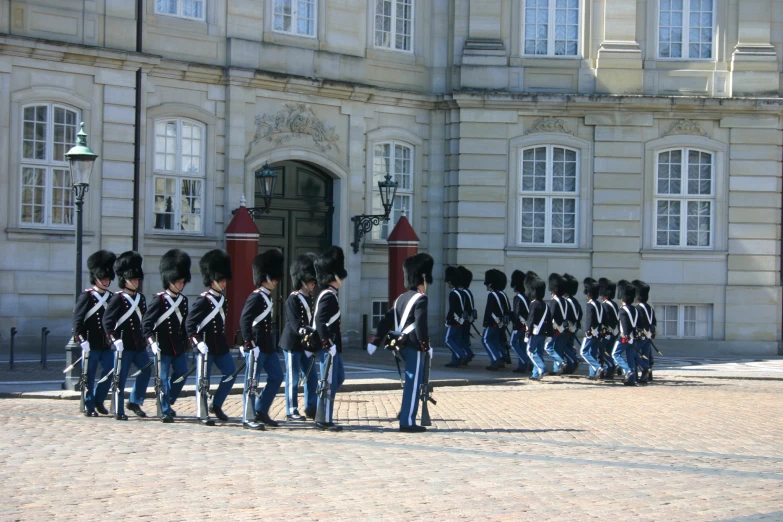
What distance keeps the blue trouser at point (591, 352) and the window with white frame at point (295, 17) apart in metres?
7.98

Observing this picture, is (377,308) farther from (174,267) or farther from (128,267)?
(174,267)

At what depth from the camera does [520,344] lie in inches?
745

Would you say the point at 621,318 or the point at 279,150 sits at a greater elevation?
the point at 279,150

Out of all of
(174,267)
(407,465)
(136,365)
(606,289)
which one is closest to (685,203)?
(606,289)

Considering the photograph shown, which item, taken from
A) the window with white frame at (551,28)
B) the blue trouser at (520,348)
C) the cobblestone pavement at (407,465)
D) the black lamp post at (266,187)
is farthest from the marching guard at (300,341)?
the window with white frame at (551,28)

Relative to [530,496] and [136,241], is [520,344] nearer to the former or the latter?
[136,241]

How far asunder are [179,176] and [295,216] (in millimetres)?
A: 2544

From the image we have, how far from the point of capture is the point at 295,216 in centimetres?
2231

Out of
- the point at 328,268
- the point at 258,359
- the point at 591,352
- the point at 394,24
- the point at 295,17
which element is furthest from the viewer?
the point at 394,24

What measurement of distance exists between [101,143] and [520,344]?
23.8 feet

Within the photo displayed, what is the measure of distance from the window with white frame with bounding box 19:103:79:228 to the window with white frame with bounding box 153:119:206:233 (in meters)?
1.63

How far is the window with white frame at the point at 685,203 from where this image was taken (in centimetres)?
2372

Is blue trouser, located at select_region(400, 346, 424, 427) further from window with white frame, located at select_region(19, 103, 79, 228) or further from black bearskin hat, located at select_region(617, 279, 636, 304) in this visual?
window with white frame, located at select_region(19, 103, 79, 228)

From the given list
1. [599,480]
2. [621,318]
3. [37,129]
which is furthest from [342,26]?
[599,480]
